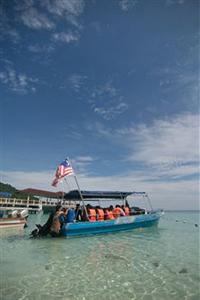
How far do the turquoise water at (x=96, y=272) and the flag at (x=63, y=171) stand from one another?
378 centimetres

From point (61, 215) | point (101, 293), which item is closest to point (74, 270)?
point (101, 293)

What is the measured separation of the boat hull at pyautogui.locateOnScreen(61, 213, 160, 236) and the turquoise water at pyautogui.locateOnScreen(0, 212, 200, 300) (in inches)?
98.3

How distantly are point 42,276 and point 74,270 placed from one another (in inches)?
45.8

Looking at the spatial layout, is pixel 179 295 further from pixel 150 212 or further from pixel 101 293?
pixel 150 212

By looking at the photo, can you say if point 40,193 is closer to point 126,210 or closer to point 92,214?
point 126,210

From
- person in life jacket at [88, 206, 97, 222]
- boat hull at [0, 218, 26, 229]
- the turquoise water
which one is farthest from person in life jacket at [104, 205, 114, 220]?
boat hull at [0, 218, 26, 229]

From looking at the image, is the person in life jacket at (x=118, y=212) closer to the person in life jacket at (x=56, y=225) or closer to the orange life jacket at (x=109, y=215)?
the orange life jacket at (x=109, y=215)

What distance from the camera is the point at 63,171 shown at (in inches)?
660

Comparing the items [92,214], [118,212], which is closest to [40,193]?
[118,212]

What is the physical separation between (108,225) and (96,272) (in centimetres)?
1002

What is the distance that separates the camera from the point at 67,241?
15.3 m

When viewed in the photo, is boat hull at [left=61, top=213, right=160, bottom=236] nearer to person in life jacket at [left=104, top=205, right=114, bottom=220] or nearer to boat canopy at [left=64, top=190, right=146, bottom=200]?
person in life jacket at [left=104, top=205, right=114, bottom=220]

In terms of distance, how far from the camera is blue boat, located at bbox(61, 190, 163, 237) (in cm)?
1680

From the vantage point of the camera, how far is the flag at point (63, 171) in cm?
1656
